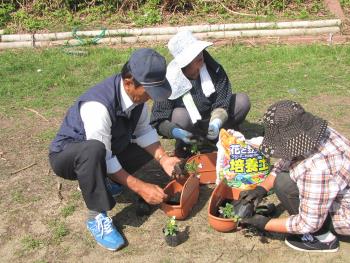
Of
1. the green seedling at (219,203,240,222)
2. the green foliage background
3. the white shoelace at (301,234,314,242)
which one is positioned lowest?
the white shoelace at (301,234,314,242)

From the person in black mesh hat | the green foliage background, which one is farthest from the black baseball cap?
the green foliage background

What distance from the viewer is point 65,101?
576 cm

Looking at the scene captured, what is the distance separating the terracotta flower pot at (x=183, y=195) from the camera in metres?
3.47

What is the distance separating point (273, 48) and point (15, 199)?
14.6 ft

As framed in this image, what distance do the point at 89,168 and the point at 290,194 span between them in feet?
4.18

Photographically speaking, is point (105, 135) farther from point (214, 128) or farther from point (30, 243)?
point (214, 128)

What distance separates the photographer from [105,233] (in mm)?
3320

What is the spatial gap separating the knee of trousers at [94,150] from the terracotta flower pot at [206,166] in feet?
3.19

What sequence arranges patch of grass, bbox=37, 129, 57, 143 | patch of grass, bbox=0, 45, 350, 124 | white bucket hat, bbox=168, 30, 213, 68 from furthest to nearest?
patch of grass, bbox=0, 45, 350, 124 → patch of grass, bbox=37, 129, 57, 143 → white bucket hat, bbox=168, 30, 213, 68

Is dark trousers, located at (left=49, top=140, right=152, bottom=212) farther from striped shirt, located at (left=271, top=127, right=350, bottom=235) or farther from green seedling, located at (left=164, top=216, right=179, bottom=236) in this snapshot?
striped shirt, located at (left=271, top=127, right=350, bottom=235)

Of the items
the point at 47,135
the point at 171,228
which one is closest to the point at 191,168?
the point at 171,228

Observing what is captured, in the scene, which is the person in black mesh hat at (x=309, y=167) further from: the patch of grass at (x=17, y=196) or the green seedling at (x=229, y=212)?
the patch of grass at (x=17, y=196)

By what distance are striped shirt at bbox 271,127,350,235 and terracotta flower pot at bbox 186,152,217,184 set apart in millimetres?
1116

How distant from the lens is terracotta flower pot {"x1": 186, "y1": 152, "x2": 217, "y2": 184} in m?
3.95
